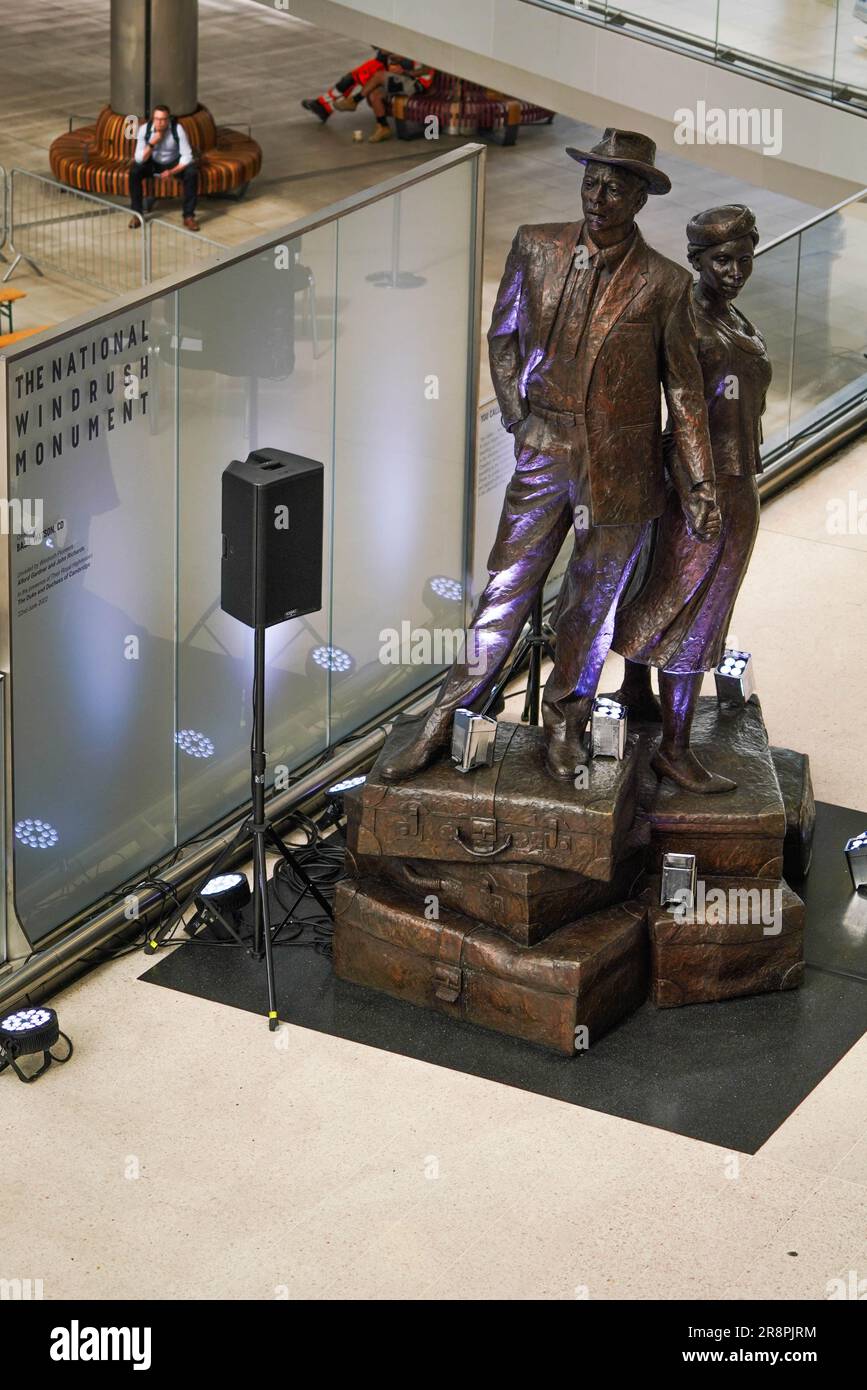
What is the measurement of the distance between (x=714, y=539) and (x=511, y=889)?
1224 millimetres

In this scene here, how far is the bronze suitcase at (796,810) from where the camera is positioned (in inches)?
278

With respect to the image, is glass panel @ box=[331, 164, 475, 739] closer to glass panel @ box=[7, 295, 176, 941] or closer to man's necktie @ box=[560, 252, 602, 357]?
glass panel @ box=[7, 295, 176, 941]

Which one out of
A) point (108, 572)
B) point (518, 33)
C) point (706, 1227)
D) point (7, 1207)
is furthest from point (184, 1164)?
point (518, 33)

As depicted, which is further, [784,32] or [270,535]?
[784,32]

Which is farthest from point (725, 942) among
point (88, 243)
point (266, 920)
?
point (88, 243)

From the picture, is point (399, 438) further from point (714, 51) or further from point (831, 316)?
point (714, 51)

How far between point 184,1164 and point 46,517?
191cm

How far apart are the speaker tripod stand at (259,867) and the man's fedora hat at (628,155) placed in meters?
1.70

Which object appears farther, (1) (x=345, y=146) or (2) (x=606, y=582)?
(1) (x=345, y=146)

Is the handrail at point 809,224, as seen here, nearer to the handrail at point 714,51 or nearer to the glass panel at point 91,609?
the handrail at point 714,51

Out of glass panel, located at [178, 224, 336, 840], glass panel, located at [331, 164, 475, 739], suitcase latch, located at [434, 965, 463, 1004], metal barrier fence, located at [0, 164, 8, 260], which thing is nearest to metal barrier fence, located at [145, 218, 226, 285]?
metal barrier fence, located at [0, 164, 8, 260]

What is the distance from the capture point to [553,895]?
6316 mm

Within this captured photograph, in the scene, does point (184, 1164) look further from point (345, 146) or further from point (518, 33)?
point (345, 146)

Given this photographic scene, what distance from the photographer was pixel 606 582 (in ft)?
21.1
